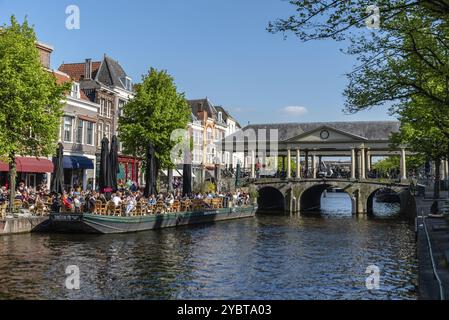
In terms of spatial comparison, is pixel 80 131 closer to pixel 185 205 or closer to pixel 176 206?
pixel 185 205

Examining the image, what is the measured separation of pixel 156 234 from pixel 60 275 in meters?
12.8

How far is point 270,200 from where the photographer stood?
216ft

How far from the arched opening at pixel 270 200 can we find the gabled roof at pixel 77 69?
25.0m

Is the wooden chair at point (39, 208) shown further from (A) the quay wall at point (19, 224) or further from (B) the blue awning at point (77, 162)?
(B) the blue awning at point (77, 162)

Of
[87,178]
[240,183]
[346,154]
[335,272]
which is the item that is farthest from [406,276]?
[346,154]

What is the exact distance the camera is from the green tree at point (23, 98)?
87.9 ft

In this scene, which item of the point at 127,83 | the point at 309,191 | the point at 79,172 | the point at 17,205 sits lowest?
the point at 17,205

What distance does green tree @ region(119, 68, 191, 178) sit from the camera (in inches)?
1661

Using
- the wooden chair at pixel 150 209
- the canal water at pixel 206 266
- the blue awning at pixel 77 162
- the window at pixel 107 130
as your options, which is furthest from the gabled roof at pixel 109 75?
the canal water at pixel 206 266

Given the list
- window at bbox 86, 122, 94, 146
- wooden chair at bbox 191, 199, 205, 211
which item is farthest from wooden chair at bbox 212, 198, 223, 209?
window at bbox 86, 122, 94, 146

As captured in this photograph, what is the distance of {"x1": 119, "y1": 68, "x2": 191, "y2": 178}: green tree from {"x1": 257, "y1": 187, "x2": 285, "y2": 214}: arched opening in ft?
75.2

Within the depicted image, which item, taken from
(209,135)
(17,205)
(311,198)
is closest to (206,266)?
(17,205)

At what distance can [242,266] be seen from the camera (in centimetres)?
1947

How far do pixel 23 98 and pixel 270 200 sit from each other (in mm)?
42818
